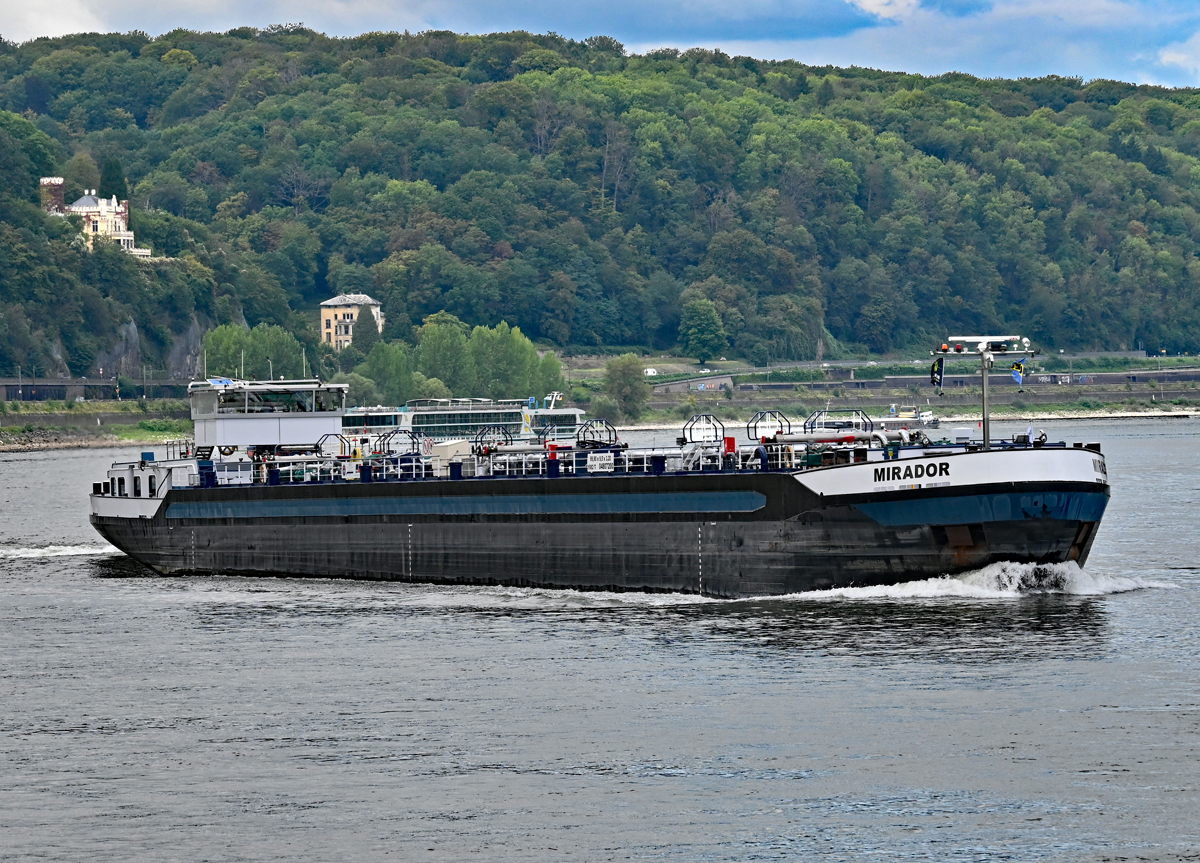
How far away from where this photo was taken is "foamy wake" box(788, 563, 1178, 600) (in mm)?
47969

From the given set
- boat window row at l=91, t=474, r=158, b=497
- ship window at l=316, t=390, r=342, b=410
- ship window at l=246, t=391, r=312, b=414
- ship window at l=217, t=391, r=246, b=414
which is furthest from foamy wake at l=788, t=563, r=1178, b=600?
ship window at l=217, t=391, r=246, b=414

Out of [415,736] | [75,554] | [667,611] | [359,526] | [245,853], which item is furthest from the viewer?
[75,554]

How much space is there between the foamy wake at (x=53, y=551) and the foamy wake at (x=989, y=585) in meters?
37.7

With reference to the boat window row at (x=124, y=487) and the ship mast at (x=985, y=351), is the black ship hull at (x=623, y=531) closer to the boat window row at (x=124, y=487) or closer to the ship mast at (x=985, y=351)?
the boat window row at (x=124, y=487)

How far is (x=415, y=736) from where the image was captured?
35938 mm

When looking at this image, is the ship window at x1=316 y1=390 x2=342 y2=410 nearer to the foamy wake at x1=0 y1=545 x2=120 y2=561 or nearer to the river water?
the foamy wake at x1=0 y1=545 x2=120 y2=561

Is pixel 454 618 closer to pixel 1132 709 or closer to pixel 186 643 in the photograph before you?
pixel 186 643

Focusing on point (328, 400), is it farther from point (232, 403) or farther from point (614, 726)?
point (614, 726)

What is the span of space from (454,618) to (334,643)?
15.5 feet

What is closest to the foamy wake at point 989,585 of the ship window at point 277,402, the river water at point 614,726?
the river water at point 614,726

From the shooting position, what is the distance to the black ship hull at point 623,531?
47.9 meters

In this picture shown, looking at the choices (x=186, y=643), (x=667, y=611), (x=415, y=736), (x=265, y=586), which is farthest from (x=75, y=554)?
(x=415, y=736)

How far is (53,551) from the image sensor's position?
77.4 metres

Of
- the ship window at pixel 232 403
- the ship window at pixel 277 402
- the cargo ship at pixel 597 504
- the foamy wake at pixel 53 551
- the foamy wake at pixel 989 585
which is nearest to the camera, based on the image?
the cargo ship at pixel 597 504
